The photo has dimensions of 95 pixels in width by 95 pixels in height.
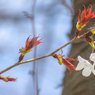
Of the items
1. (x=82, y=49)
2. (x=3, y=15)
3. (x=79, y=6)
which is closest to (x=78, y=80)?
(x=82, y=49)

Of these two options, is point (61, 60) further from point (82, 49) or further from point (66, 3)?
point (66, 3)

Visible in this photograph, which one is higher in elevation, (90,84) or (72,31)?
(72,31)

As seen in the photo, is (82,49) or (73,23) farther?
(73,23)

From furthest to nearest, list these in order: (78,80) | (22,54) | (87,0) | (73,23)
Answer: (73,23)
(87,0)
(78,80)
(22,54)

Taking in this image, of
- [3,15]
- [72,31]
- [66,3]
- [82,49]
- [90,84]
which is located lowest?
[90,84]

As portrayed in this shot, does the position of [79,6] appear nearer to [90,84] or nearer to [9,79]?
[90,84]

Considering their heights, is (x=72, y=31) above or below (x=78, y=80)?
above

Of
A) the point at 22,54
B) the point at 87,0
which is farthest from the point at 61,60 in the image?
the point at 87,0

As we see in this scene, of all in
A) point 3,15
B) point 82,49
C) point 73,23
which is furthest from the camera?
point 3,15

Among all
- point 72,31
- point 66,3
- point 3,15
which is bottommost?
point 72,31
